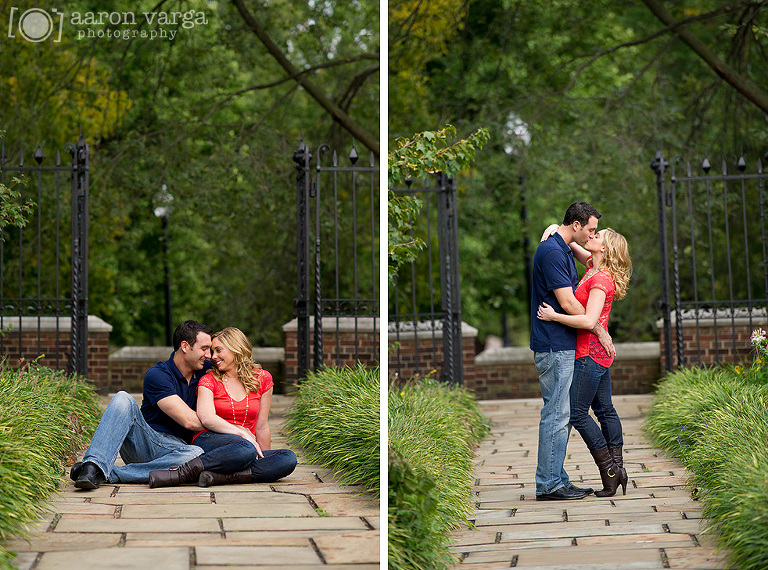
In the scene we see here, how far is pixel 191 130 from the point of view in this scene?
37.0 feet

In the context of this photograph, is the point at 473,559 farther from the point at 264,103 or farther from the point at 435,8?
the point at 264,103

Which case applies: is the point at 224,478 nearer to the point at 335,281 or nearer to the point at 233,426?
the point at 233,426

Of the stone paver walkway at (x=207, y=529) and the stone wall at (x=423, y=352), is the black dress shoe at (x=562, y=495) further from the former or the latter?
the stone wall at (x=423, y=352)

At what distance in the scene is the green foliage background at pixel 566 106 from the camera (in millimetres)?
10852

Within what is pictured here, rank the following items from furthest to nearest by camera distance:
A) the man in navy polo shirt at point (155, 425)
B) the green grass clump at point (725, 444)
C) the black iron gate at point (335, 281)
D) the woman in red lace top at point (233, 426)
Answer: the black iron gate at point (335, 281) < the woman in red lace top at point (233, 426) < the man in navy polo shirt at point (155, 425) < the green grass clump at point (725, 444)

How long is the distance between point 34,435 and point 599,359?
317 centimetres

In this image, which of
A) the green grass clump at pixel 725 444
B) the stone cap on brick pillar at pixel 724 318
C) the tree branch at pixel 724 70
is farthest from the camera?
the tree branch at pixel 724 70

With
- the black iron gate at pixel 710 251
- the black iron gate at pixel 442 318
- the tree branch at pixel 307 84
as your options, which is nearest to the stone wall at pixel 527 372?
the black iron gate at pixel 710 251

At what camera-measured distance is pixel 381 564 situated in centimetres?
309

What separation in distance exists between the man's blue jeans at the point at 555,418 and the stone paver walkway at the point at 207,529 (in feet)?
3.38

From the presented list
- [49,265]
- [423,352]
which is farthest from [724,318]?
[49,265]

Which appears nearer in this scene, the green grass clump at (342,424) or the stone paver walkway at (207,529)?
the stone paver walkway at (207,529)

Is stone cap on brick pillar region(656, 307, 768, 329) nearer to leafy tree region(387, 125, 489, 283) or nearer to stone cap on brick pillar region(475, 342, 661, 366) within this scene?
stone cap on brick pillar region(475, 342, 661, 366)

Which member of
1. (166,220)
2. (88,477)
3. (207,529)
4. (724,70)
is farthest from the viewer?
(166,220)
